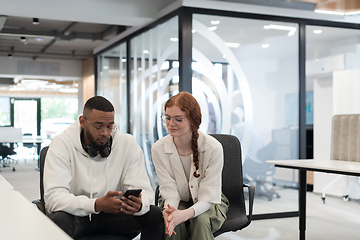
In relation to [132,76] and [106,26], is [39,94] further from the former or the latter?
[132,76]

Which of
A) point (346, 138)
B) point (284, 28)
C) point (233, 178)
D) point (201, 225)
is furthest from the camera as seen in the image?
point (284, 28)

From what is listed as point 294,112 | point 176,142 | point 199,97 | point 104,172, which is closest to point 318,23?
point 294,112

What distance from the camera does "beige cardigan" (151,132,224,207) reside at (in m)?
2.46

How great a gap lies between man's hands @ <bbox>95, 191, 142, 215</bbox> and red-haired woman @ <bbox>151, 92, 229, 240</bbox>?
1.21 feet

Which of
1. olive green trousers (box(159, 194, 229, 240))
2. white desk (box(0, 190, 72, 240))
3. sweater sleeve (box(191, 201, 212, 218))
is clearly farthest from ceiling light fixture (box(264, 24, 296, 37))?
white desk (box(0, 190, 72, 240))

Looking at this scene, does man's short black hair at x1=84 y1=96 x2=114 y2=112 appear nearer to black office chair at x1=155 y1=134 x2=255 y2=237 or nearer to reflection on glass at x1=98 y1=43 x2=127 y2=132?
black office chair at x1=155 y1=134 x2=255 y2=237

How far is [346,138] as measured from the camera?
153 inches

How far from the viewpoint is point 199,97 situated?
4.77m

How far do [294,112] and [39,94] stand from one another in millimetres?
13320

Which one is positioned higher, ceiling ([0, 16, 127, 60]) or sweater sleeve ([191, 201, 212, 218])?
ceiling ([0, 16, 127, 60])

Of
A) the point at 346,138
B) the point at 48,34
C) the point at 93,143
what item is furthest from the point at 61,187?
the point at 48,34

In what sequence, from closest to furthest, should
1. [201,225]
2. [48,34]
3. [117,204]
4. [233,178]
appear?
1. [117,204]
2. [201,225]
3. [233,178]
4. [48,34]

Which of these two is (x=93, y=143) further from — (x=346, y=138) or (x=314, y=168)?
(x=346, y=138)

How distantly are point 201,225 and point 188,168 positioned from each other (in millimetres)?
394
